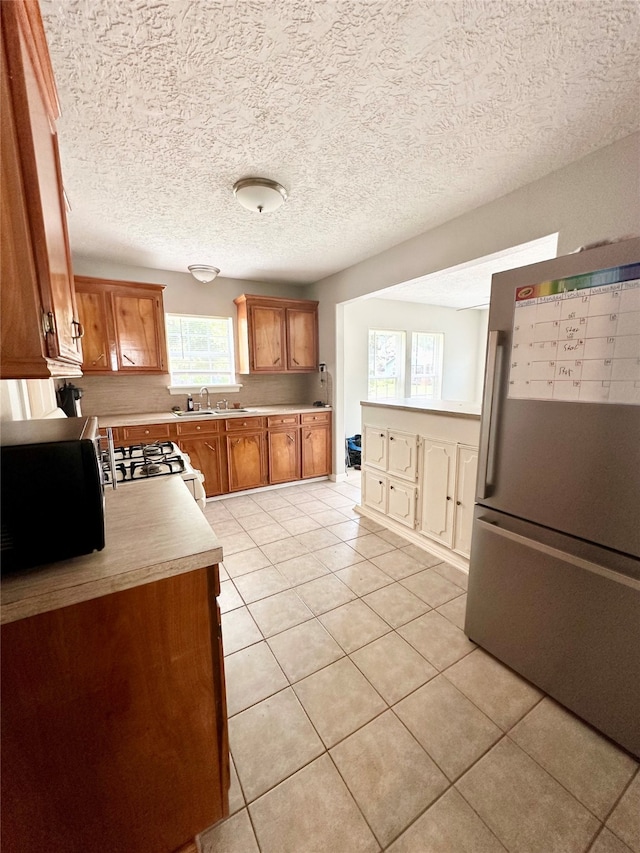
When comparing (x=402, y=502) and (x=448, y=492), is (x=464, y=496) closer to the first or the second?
(x=448, y=492)

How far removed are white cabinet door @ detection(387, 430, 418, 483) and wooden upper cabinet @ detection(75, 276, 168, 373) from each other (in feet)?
8.69

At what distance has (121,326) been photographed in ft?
11.6

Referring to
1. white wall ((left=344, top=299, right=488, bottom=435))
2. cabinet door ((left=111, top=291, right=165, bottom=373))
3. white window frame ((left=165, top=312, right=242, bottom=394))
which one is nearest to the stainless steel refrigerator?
white wall ((left=344, top=299, right=488, bottom=435))

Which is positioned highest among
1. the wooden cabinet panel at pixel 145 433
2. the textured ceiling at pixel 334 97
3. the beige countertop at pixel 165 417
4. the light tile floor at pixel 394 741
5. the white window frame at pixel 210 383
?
the textured ceiling at pixel 334 97

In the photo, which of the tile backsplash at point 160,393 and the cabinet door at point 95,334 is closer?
the cabinet door at point 95,334

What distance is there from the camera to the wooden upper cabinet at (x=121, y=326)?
338cm

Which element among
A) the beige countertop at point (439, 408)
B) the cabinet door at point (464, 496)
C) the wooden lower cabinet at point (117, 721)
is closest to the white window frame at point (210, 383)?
the beige countertop at point (439, 408)

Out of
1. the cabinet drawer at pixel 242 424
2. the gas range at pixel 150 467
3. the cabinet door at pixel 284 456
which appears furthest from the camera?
the cabinet door at pixel 284 456

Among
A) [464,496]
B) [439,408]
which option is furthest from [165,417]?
[464,496]

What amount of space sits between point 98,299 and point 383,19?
330 centimetres

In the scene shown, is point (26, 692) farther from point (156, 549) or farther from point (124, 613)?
point (156, 549)

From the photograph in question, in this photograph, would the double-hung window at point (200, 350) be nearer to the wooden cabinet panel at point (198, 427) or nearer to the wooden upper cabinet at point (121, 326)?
the wooden upper cabinet at point (121, 326)

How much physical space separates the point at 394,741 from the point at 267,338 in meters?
3.96

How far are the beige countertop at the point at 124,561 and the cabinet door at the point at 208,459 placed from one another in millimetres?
2579
